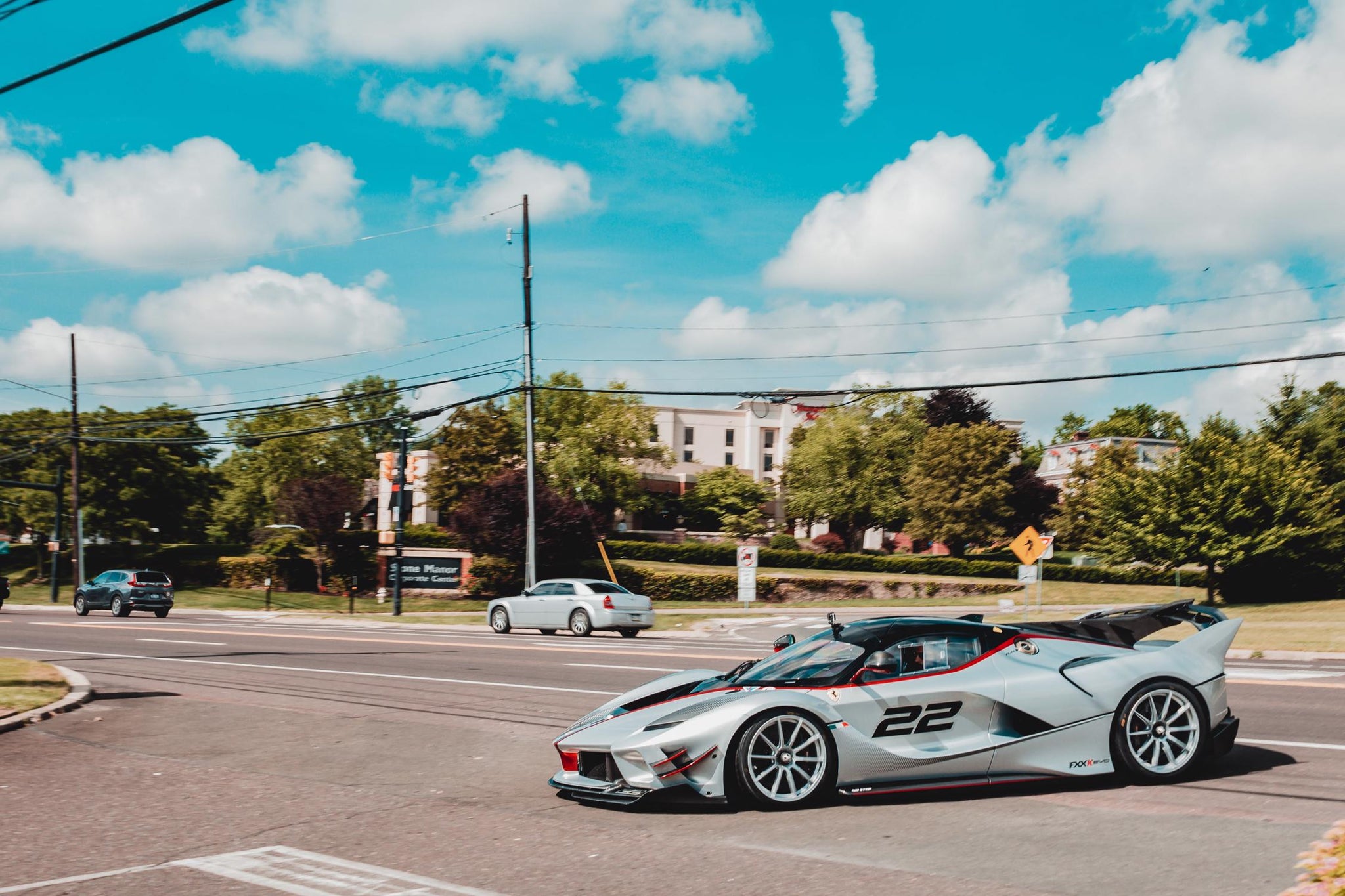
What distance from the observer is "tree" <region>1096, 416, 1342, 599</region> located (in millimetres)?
38969

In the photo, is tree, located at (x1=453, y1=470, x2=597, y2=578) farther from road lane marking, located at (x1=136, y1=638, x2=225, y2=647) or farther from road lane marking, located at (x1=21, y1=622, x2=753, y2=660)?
road lane marking, located at (x1=136, y1=638, x2=225, y2=647)

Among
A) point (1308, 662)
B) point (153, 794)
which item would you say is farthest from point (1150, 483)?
point (153, 794)

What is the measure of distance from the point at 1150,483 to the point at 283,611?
32.0 m

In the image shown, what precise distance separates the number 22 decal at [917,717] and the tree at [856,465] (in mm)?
71845

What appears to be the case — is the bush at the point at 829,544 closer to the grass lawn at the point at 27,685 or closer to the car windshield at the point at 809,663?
the grass lawn at the point at 27,685

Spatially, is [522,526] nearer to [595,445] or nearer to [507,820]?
[595,445]

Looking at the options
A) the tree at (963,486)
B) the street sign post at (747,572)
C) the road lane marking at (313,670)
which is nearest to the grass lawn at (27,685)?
the road lane marking at (313,670)

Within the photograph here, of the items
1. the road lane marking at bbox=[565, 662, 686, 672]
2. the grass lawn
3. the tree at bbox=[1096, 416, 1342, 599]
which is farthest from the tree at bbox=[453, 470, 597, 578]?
the grass lawn

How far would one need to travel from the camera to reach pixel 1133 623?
8.23 meters

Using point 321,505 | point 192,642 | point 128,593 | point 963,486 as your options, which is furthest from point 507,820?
point 963,486

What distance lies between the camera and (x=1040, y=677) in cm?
741

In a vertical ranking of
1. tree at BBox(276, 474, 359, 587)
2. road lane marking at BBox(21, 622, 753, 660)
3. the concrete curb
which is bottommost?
road lane marking at BBox(21, 622, 753, 660)

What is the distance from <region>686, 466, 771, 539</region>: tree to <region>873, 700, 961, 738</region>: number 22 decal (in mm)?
82649

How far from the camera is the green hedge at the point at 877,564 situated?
57.6m
